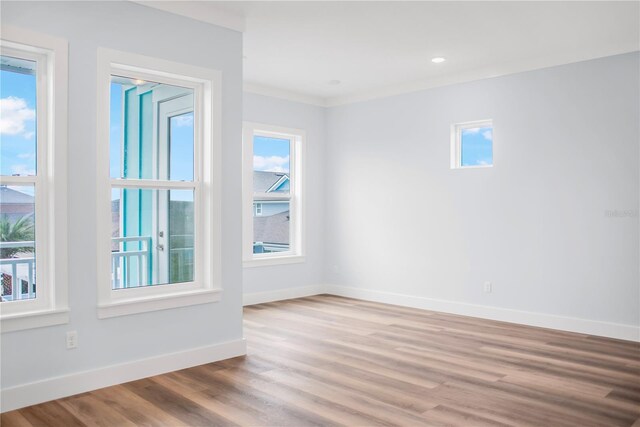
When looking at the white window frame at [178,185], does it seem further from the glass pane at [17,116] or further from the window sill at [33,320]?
the glass pane at [17,116]

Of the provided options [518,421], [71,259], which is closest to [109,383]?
[71,259]

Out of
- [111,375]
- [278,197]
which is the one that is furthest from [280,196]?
[111,375]

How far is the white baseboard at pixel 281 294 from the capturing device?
260 inches

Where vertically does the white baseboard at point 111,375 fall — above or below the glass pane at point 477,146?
below

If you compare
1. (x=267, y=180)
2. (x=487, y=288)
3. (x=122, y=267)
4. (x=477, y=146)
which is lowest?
(x=487, y=288)

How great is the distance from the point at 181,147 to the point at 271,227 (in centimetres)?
300

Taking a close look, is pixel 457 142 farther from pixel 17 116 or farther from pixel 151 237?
pixel 17 116

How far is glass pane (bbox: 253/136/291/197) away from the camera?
6789 millimetres

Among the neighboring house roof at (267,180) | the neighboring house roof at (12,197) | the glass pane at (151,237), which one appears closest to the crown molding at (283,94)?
the neighboring house roof at (267,180)

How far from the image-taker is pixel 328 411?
3146 millimetres

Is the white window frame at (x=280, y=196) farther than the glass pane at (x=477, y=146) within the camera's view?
Yes

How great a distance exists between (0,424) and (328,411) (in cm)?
184

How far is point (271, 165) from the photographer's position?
22.8 feet

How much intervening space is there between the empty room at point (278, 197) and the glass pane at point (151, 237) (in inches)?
0.7
